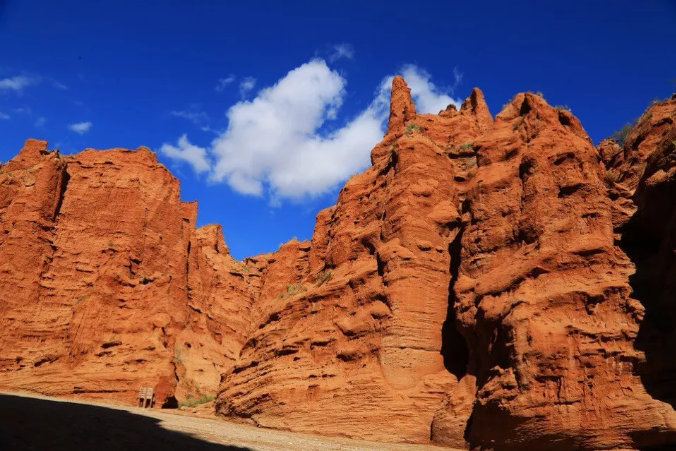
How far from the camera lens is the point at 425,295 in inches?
1005

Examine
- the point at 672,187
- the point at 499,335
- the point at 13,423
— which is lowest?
the point at 13,423

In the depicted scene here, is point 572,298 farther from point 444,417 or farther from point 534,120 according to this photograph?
point 534,120

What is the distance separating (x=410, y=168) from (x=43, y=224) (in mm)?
34114

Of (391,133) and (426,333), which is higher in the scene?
(391,133)

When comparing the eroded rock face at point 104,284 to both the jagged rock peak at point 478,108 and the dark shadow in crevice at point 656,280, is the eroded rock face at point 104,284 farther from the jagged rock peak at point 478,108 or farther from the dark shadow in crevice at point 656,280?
the dark shadow in crevice at point 656,280

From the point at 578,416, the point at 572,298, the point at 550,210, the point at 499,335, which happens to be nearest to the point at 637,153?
the point at 550,210

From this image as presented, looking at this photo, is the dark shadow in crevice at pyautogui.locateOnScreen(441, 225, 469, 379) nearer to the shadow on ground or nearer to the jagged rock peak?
the shadow on ground

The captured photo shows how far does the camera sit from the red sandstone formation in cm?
1627

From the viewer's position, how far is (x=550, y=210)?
2058 centimetres

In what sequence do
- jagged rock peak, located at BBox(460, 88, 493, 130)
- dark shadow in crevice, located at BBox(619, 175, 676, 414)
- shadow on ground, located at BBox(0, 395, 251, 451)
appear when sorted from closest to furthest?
shadow on ground, located at BBox(0, 395, 251, 451)
dark shadow in crevice, located at BBox(619, 175, 676, 414)
jagged rock peak, located at BBox(460, 88, 493, 130)

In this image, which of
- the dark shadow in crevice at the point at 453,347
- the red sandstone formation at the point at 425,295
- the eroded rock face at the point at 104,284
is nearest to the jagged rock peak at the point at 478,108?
the red sandstone formation at the point at 425,295

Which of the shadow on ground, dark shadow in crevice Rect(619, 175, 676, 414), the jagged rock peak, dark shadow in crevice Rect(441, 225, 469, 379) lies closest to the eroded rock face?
dark shadow in crevice Rect(441, 225, 469, 379)

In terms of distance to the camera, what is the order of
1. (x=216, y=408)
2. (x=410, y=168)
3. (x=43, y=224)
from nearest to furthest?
(x=410, y=168) → (x=216, y=408) → (x=43, y=224)

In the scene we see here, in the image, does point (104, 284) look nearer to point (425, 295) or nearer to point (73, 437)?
point (425, 295)
